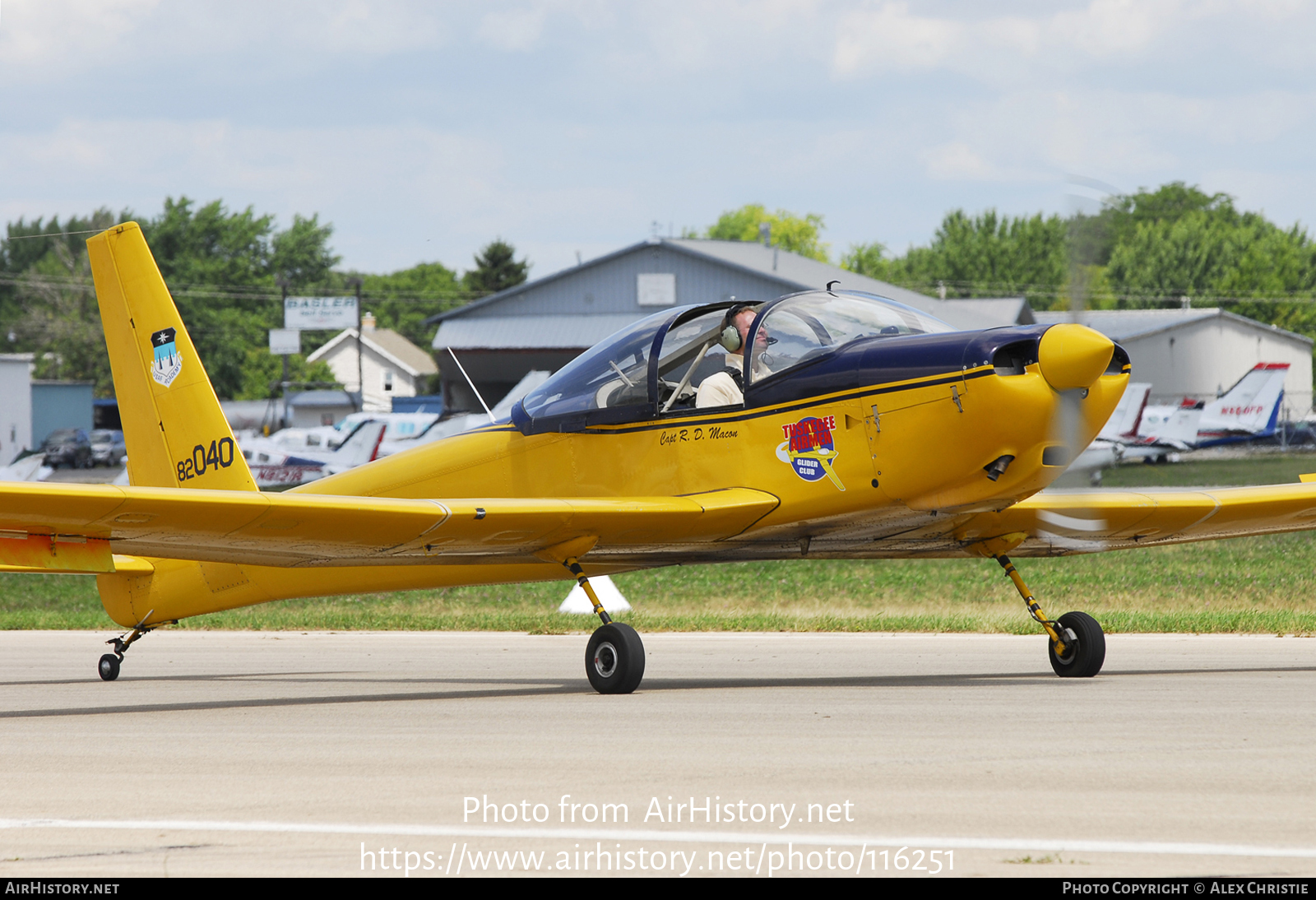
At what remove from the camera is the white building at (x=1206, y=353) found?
76438mm

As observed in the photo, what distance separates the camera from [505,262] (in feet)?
405

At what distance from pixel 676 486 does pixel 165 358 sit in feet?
15.4

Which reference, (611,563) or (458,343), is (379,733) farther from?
(458,343)

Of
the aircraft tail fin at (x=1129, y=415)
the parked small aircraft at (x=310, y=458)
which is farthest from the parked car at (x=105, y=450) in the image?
the aircraft tail fin at (x=1129, y=415)

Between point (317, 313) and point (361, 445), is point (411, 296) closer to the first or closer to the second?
point (317, 313)

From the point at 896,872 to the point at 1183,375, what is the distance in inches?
3366

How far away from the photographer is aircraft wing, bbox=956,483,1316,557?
9.76 m

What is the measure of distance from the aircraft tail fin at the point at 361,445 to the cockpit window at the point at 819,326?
149ft

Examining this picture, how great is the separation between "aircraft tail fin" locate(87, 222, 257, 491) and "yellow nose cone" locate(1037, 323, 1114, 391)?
21.1 feet

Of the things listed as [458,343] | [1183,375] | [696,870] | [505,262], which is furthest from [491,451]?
[505,262]

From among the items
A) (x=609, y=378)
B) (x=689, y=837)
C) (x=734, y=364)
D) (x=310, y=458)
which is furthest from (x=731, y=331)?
(x=310, y=458)

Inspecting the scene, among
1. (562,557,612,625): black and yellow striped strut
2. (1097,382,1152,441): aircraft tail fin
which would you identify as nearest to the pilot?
(562,557,612,625): black and yellow striped strut

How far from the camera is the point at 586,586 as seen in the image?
30.8 ft
